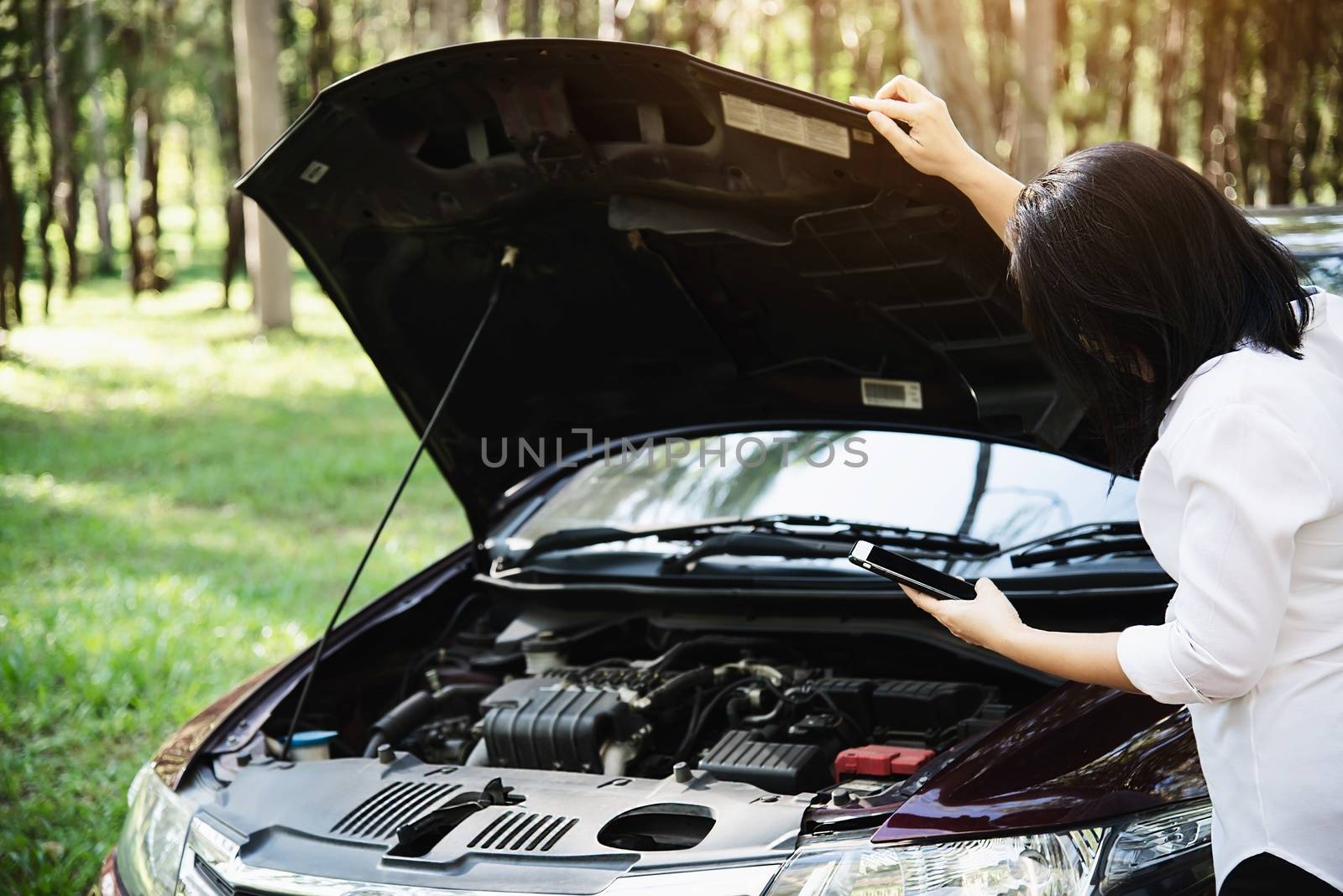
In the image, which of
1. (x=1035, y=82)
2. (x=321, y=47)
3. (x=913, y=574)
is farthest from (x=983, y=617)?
(x=321, y=47)

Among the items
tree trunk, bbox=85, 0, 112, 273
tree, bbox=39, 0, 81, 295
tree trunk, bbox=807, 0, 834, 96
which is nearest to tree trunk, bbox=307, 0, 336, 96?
tree trunk, bbox=85, 0, 112, 273

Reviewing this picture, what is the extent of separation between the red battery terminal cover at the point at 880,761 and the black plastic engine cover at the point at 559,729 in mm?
485

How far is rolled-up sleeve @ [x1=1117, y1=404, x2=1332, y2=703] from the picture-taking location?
4.84 feet

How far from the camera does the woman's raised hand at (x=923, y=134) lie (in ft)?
7.13

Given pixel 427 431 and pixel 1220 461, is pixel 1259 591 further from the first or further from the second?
pixel 427 431

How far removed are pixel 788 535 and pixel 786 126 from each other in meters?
1.10

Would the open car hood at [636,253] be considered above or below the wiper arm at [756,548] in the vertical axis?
above

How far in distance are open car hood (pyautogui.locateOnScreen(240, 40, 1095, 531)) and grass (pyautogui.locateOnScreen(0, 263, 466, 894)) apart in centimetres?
212

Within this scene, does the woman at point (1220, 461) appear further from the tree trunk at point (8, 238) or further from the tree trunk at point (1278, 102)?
the tree trunk at point (1278, 102)

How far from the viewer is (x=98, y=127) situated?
1161 inches

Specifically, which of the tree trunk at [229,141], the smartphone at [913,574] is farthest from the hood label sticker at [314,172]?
the tree trunk at [229,141]

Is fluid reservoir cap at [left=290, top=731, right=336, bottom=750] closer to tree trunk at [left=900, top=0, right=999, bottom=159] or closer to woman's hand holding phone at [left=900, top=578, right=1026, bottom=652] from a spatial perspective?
woman's hand holding phone at [left=900, top=578, right=1026, bottom=652]

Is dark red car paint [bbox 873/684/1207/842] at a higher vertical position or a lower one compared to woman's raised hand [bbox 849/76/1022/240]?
lower

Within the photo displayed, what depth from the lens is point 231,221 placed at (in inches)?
789
